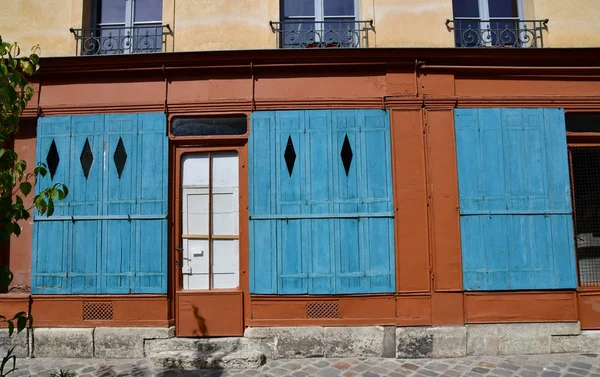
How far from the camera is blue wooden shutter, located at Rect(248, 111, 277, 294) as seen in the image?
5.03 m

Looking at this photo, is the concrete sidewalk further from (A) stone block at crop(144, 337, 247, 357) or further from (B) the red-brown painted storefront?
(B) the red-brown painted storefront

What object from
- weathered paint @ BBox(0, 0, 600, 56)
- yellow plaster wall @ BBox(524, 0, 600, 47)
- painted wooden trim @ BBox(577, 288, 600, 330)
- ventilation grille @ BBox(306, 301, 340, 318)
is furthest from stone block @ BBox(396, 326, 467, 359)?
yellow plaster wall @ BBox(524, 0, 600, 47)

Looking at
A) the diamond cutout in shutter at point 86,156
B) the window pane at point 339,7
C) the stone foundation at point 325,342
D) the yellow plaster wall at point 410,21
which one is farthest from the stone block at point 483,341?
the diamond cutout in shutter at point 86,156

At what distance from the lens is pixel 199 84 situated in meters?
5.28

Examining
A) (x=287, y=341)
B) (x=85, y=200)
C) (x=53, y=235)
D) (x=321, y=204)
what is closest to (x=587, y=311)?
(x=321, y=204)

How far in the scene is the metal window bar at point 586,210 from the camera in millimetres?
5176

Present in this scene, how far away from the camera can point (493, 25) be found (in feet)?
18.4

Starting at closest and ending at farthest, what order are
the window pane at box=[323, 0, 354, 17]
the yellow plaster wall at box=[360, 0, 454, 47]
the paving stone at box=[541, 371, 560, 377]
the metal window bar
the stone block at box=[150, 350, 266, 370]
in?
the paving stone at box=[541, 371, 560, 377] < the stone block at box=[150, 350, 266, 370] < the metal window bar < the yellow plaster wall at box=[360, 0, 454, 47] < the window pane at box=[323, 0, 354, 17]

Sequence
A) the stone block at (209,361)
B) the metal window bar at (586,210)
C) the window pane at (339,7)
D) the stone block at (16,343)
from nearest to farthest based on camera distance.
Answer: the stone block at (209,361) < the stone block at (16,343) < the metal window bar at (586,210) < the window pane at (339,7)

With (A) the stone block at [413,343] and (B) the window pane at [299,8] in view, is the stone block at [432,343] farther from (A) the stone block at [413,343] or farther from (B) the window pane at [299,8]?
(B) the window pane at [299,8]

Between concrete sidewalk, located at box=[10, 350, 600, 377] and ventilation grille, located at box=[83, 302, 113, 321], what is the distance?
49cm

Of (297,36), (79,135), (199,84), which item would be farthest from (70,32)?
(297,36)

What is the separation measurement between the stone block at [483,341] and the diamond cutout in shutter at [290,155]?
2.96 meters

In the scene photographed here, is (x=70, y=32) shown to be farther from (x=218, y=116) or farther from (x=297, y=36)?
(x=297, y=36)
